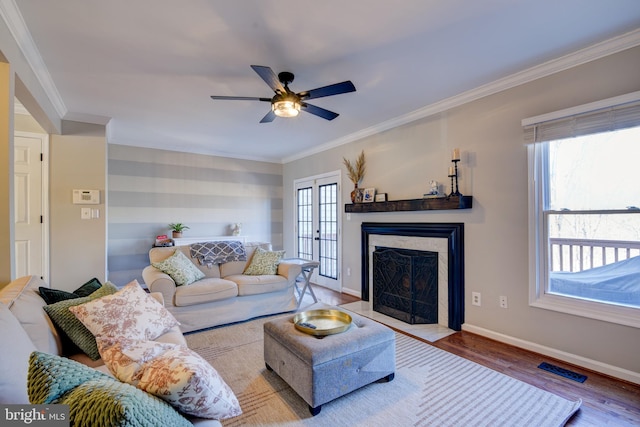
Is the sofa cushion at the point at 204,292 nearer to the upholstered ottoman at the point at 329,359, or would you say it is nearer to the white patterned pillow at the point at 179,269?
the white patterned pillow at the point at 179,269

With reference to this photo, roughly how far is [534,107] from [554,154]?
0.45 meters

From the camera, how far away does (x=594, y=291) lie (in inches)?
92.0

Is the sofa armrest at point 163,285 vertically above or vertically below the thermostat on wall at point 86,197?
below

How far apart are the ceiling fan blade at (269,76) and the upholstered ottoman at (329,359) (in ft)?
5.91

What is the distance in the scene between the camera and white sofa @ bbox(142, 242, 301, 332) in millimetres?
2980

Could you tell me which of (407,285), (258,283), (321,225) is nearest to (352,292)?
(407,285)

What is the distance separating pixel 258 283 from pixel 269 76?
2276 mm

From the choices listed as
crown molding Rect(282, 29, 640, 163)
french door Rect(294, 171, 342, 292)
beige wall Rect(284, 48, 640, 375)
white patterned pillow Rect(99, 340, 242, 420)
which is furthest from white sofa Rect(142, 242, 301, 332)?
crown molding Rect(282, 29, 640, 163)

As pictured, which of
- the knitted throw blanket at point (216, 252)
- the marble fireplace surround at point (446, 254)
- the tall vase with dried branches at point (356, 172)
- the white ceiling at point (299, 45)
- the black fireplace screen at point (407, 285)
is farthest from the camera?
the tall vase with dried branches at point (356, 172)

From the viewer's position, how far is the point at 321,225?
5254mm

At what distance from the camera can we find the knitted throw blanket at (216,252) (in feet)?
11.9

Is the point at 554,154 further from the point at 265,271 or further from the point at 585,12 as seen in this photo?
the point at 265,271

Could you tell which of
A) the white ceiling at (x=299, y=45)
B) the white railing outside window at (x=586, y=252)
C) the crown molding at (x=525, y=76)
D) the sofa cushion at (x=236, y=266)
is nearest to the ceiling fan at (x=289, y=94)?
the white ceiling at (x=299, y=45)

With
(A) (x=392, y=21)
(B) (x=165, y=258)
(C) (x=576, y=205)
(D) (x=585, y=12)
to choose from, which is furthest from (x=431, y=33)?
(B) (x=165, y=258)
